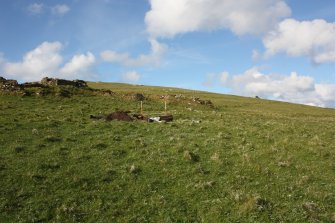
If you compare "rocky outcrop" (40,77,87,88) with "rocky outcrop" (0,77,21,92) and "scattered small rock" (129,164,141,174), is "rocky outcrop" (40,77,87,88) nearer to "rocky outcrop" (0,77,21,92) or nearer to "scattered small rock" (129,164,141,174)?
"rocky outcrop" (0,77,21,92)

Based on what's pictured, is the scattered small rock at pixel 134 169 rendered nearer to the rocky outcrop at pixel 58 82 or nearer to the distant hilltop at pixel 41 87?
the distant hilltop at pixel 41 87

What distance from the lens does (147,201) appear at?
1563cm

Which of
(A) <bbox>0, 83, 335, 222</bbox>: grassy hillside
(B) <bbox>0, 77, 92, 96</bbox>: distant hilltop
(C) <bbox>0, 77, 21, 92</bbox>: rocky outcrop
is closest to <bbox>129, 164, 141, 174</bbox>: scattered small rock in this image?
(A) <bbox>0, 83, 335, 222</bbox>: grassy hillside

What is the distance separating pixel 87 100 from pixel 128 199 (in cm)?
3687

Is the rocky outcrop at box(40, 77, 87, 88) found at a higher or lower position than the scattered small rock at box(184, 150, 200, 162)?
higher

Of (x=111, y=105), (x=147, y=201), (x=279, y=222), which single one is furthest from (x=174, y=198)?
(x=111, y=105)

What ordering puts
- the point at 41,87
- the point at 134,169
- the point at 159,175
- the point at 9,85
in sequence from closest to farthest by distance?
the point at 159,175, the point at 134,169, the point at 9,85, the point at 41,87

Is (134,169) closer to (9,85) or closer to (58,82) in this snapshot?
(9,85)

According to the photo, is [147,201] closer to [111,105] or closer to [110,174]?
[110,174]

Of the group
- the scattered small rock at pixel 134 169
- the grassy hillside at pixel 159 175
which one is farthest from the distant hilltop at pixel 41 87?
the scattered small rock at pixel 134 169

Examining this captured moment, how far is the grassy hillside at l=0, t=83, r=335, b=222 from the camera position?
48.6 feet

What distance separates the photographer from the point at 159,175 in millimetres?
18359

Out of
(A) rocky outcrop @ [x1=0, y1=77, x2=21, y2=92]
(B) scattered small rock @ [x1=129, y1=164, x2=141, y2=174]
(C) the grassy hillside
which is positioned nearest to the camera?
(C) the grassy hillside

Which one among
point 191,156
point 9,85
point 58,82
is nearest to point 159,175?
point 191,156
